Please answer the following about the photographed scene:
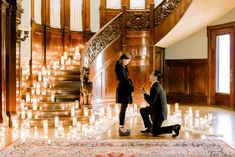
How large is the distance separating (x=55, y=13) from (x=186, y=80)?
184 inches

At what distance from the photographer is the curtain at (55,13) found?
1123 cm

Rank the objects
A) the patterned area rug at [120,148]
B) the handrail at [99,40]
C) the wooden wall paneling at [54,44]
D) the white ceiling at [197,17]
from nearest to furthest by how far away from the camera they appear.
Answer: the patterned area rug at [120,148], the handrail at [99,40], the white ceiling at [197,17], the wooden wall paneling at [54,44]

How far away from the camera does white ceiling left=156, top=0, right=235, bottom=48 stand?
938cm

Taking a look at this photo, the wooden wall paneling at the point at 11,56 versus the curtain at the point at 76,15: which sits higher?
the curtain at the point at 76,15

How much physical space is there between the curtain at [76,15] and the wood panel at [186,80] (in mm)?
3140

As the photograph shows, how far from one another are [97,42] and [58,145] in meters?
4.90

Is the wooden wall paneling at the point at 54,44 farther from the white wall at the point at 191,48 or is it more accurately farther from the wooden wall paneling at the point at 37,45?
the white wall at the point at 191,48

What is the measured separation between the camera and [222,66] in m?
11.3

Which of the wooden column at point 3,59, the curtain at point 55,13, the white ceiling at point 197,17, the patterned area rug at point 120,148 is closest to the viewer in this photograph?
the patterned area rug at point 120,148

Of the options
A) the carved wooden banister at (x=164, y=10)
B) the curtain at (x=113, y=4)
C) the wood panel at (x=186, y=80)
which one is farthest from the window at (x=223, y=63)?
the curtain at (x=113, y=4)

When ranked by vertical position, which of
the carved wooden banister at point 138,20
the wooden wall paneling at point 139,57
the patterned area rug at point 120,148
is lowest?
the patterned area rug at point 120,148

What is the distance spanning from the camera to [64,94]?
8734 millimetres

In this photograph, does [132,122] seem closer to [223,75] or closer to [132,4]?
[223,75]

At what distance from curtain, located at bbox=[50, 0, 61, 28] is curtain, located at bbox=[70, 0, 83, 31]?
0.52 meters
